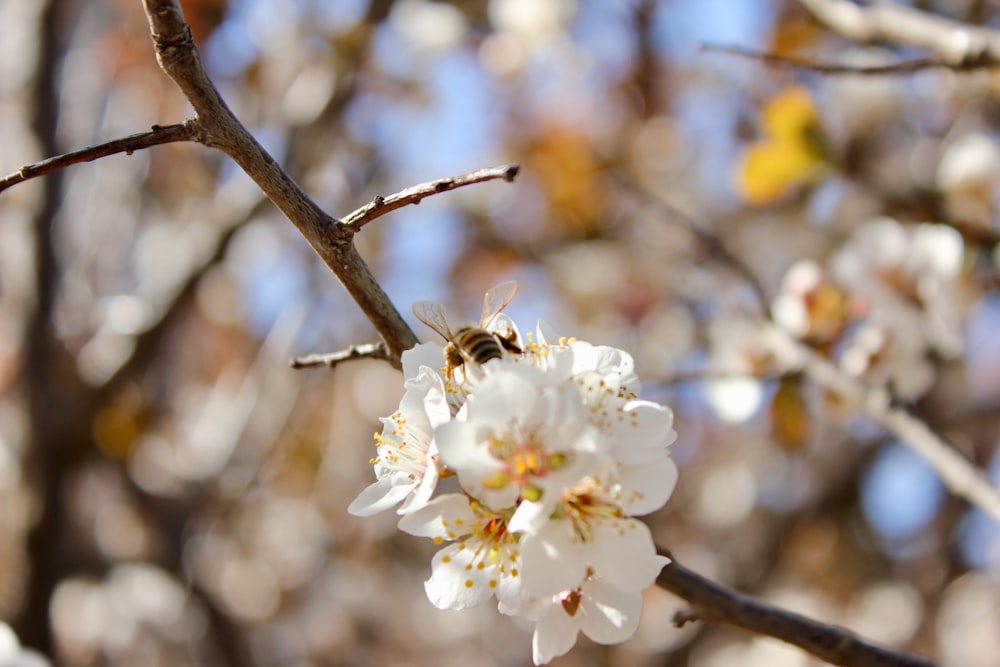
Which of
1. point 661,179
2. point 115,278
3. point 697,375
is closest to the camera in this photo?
point 697,375

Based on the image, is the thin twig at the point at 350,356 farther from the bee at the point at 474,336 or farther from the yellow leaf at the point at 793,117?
the yellow leaf at the point at 793,117

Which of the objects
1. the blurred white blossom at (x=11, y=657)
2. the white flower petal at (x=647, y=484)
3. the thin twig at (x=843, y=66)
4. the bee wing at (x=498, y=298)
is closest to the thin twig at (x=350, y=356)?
the bee wing at (x=498, y=298)

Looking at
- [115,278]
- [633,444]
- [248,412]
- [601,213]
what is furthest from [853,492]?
[115,278]

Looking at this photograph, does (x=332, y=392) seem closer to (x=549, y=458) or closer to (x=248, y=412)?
(x=248, y=412)

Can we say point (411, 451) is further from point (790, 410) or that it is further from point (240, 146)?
point (790, 410)

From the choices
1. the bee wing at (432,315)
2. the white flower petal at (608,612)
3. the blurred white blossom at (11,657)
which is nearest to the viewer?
the white flower petal at (608,612)

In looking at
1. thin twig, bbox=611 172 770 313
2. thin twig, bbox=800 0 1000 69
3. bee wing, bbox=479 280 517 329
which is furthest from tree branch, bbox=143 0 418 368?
thin twig, bbox=611 172 770 313

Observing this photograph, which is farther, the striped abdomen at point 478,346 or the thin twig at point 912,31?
the thin twig at point 912,31
